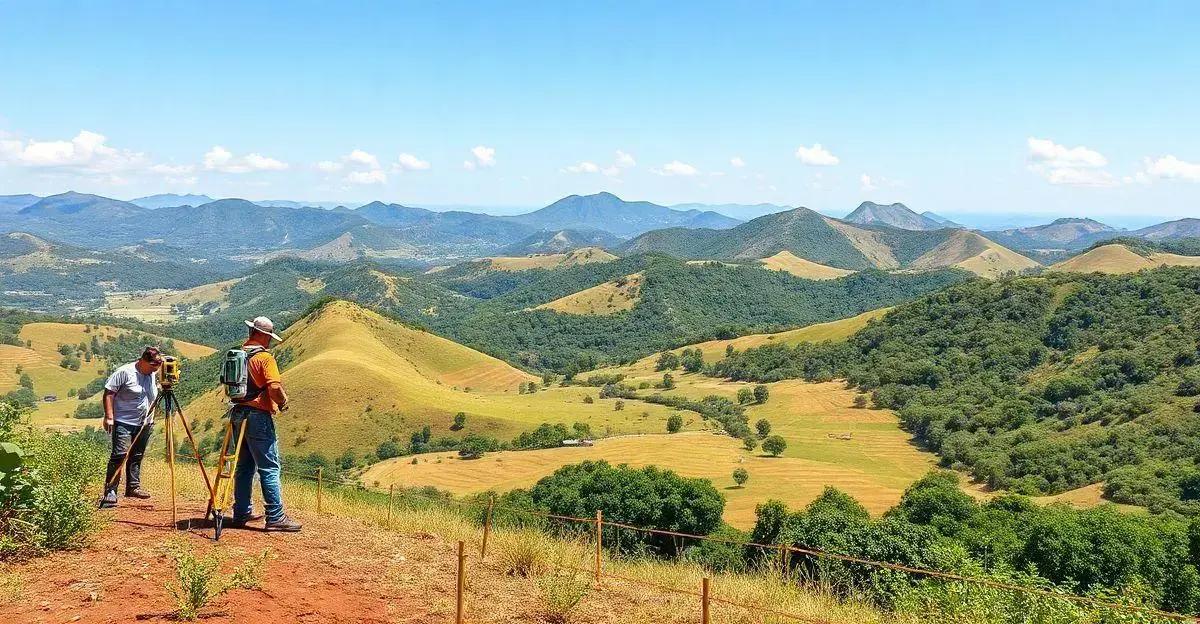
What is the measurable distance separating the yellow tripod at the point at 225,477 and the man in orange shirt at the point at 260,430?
8 cm

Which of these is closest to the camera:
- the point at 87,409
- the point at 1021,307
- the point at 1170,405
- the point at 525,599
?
the point at 525,599

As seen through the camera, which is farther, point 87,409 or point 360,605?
point 87,409

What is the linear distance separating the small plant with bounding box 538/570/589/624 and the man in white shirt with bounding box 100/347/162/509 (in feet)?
22.0

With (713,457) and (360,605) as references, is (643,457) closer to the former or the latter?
(713,457)

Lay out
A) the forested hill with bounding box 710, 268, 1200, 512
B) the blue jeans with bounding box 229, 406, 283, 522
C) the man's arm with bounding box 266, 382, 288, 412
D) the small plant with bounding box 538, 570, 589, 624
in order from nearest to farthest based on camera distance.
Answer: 1. the small plant with bounding box 538, 570, 589, 624
2. the man's arm with bounding box 266, 382, 288, 412
3. the blue jeans with bounding box 229, 406, 283, 522
4. the forested hill with bounding box 710, 268, 1200, 512

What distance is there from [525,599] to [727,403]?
351ft

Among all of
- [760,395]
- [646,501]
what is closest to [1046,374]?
[760,395]

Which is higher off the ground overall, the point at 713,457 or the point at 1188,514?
the point at 1188,514

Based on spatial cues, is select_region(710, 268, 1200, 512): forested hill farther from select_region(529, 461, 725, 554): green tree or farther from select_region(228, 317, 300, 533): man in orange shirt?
select_region(228, 317, 300, 533): man in orange shirt

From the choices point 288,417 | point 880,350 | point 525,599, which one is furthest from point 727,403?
point 525,599

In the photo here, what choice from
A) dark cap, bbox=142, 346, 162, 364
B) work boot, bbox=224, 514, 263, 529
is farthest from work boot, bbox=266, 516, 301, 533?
dark cap, bbox=142, 346, 162, 364

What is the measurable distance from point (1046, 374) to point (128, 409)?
112m

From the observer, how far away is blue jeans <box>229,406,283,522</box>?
9.39m

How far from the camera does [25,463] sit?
317 inches
